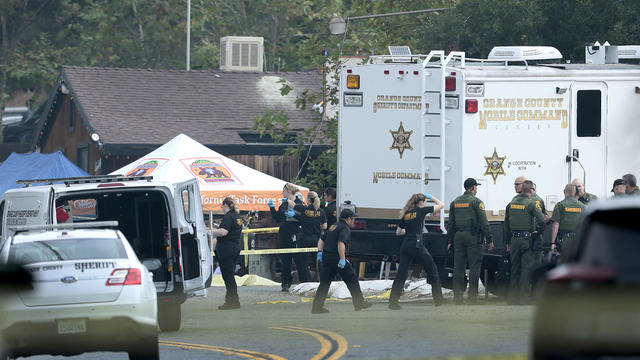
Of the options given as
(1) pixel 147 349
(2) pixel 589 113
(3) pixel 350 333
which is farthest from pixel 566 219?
(1) pixel 147 349

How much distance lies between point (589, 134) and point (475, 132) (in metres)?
1.93

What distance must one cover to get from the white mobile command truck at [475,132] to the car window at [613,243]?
1192 centimetres

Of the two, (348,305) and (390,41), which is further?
(390,41)

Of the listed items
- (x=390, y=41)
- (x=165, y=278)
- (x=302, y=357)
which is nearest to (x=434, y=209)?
(x=165, y=278)

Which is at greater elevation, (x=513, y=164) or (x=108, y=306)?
(x=513, y=164)

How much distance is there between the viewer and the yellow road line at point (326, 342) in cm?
1313

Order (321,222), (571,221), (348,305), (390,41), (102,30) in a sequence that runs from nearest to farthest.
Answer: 1. (571,221)
2. (348,305)
3. (321,222)
4. (390,41)
5. (102,30)

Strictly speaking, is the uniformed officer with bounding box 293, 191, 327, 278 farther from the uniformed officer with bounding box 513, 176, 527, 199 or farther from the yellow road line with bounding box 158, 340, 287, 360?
the yellow road line with bounding box 158, 340, 287, 360

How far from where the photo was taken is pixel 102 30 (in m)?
53.5

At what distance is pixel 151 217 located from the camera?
57.5 feet

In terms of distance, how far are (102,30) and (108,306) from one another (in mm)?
42975

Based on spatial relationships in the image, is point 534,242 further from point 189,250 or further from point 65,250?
point 65,250

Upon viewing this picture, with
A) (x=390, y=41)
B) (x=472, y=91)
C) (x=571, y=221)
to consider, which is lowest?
(x=571, y=221)

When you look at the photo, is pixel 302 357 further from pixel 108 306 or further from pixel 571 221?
pixel 571 221
